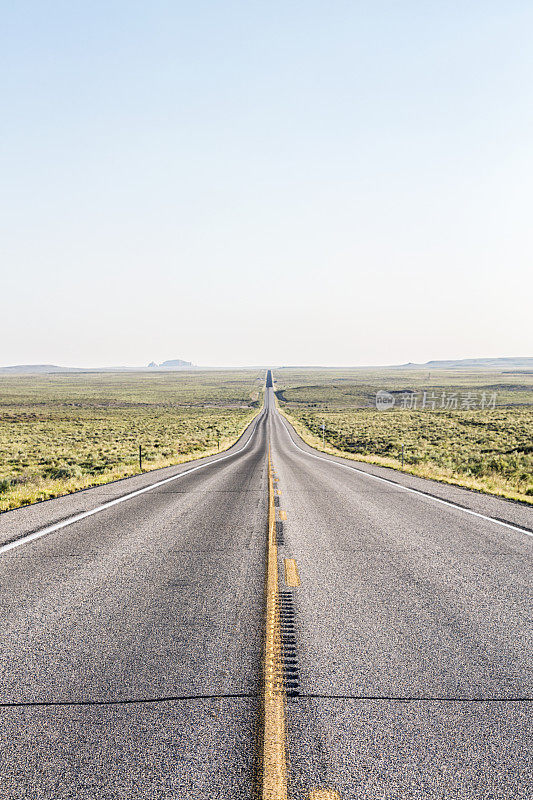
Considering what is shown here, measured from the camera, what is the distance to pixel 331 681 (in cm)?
356

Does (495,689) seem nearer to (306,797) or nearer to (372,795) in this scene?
(372,795)

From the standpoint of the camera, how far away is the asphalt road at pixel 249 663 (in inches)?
104

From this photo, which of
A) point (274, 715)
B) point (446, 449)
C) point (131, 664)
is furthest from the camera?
point (446, 449)

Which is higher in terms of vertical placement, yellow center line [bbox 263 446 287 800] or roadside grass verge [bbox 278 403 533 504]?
yellow center line [bbox 263 446 287 800]

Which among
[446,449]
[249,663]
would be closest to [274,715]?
[249,663]

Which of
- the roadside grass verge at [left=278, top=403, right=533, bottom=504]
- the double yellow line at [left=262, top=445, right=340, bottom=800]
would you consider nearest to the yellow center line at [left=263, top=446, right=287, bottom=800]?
the double yellow line at [left=262, top=445, right=340, bottom=800]

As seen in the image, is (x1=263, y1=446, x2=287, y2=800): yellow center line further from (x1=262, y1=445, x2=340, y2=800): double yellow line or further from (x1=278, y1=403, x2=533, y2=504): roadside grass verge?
(x1=278, y1=403, x2=533, y2=504): roadside grass verge

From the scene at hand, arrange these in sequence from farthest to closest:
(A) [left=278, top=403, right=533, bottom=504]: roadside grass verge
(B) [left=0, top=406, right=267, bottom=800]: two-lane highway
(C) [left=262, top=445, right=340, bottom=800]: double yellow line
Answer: (A) [left=278, top=403, right=533, bottom=504]: roadside grass verge
(B) [left=0, top=406, right=267, bottom=800]: two-lane highway
(C) [left=262, top=445, right=340, bottom=800]: double yellow line

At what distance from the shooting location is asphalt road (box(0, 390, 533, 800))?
2.64 m

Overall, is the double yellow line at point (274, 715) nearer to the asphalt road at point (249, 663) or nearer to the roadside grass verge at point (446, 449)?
the asphalt road at point (249, 663)

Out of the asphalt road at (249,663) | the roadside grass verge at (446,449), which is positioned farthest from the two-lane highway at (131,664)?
the roadside grass verge at (446,449)

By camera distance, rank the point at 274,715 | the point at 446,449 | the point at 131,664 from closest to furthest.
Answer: the point at 274,715, the point at 131,664, the point at 446,449

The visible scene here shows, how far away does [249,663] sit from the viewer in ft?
12.4

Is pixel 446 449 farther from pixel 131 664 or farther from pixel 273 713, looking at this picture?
pixel 273 713
